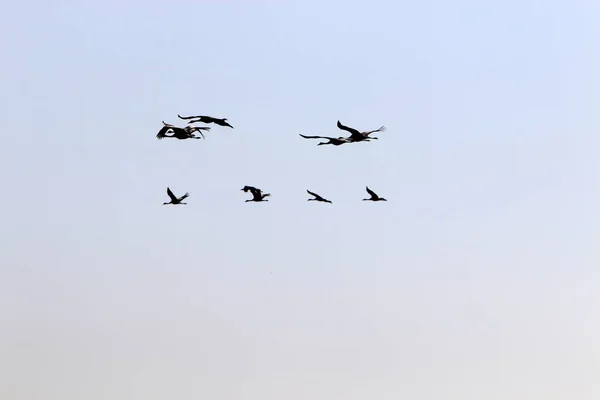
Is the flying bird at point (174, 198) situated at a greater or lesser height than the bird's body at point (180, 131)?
lesser

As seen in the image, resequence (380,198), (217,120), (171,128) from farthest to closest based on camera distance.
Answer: (380,198) → (171,128) → (217,120)

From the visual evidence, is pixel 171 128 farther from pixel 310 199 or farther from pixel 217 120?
pixel 310 199

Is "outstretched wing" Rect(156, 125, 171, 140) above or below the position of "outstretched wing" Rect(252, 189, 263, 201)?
above

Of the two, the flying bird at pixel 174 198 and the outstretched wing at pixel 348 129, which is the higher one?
the outstretched wing at pixel 348 129

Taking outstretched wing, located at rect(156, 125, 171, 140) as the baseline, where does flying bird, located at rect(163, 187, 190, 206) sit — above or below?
below

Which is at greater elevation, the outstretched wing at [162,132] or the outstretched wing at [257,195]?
the outstretched wing at [162,132]

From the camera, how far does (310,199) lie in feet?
362

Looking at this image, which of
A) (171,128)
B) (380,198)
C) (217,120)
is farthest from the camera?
(380,198)

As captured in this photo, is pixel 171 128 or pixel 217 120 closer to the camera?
pixel 217 120

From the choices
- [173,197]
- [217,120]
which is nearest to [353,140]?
[217,120]

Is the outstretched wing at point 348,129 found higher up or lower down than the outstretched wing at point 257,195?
Answer: higher up

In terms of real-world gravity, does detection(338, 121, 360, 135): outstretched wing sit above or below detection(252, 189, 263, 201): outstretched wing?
above

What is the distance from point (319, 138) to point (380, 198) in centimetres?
1112

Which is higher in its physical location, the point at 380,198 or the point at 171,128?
the point at 171,128
